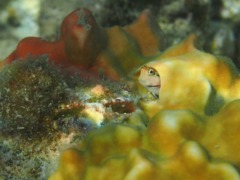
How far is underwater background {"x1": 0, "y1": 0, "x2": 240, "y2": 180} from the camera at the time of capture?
1580mm

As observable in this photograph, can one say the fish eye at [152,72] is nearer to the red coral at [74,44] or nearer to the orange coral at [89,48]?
the orange coral at [89,48]

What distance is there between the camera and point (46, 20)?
3.76m

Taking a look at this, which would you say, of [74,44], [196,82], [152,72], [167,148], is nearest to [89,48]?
[74,44]

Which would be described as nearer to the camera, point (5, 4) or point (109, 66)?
point (109, 66)

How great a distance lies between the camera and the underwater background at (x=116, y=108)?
1.58m

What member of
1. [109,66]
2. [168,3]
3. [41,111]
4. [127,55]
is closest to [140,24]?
[127,55]

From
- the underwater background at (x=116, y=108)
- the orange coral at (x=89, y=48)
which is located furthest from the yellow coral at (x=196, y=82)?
the orange coral at (x=89, y=48)

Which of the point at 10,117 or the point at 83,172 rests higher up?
the point at 10,117

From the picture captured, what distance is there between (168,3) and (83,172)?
2.76 metres

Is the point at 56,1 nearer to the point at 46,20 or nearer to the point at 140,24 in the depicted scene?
the point at 46,20

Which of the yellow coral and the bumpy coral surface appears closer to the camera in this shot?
the bumpy coral surface

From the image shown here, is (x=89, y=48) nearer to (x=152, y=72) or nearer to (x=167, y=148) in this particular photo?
(x=152, y=72)

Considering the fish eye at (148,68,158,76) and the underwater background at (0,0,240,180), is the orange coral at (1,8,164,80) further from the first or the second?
the fish eye at (148,68,158,76)

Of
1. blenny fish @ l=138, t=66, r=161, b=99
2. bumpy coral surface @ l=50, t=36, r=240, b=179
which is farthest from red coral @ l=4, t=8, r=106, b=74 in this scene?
bumpy coral surface @ l=50, t=36, r=240, b=179
